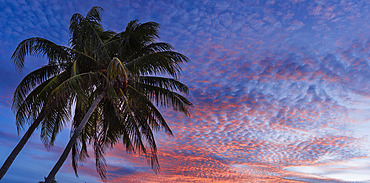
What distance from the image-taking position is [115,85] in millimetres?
10148

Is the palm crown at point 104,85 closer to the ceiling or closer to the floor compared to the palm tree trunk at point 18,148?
closer to the ceiling

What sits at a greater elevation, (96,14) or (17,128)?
(96,14)

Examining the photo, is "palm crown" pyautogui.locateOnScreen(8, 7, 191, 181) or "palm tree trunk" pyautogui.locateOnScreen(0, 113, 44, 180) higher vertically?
"palm crown" pyautogui.locateOnScreen(8, 7, 191, 181)

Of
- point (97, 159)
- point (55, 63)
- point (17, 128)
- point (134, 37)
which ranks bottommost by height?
point (97, 159)

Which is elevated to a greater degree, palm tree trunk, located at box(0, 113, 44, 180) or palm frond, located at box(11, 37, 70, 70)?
palm frond, located at box(11, 37, 70, 70)

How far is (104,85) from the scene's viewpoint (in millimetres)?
9945

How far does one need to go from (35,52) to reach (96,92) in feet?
8.86

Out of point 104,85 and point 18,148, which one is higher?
point 104,85

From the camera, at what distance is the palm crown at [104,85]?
9.36m

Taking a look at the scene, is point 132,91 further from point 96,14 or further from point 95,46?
point 96,14

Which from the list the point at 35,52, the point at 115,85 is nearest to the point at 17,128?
the point at 35,52

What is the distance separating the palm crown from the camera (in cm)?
936

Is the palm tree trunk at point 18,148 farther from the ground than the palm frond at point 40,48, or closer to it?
closer to it

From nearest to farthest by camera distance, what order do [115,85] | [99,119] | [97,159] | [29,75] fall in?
[115,85], [29,75], [97,159], [99,119]
